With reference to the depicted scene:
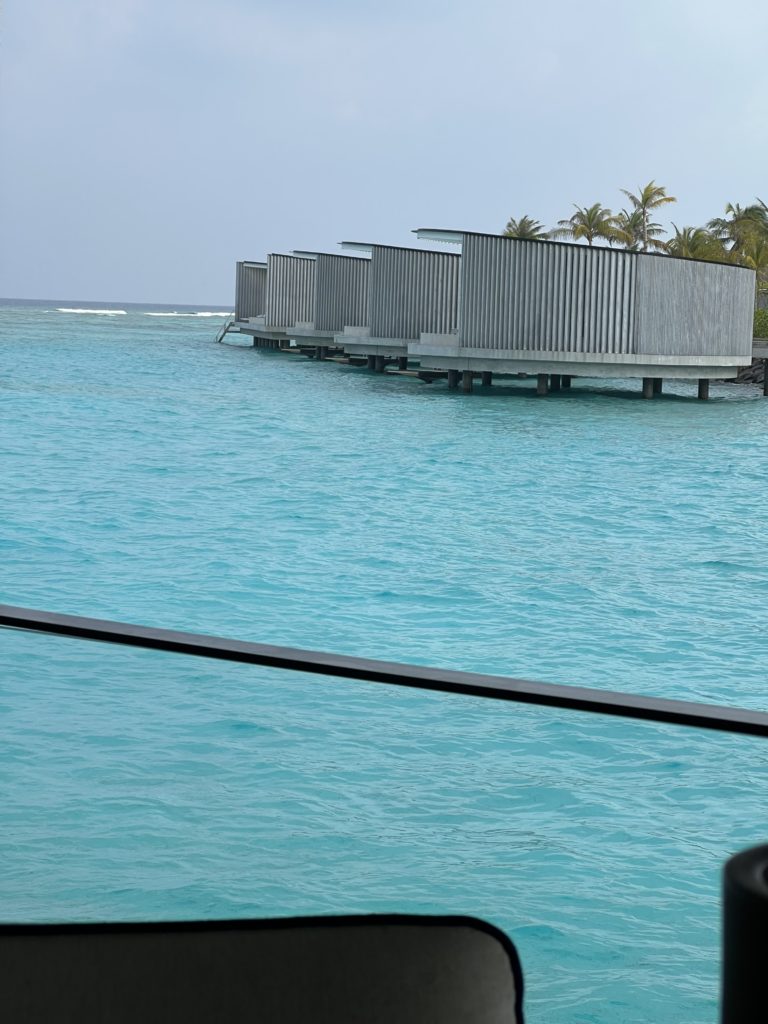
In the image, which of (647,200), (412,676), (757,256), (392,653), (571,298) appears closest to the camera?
(412,676)

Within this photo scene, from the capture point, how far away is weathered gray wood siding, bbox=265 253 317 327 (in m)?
37.0

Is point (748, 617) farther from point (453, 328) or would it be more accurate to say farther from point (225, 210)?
point (225, 210)

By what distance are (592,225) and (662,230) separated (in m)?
3.22

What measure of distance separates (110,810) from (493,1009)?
1.55m

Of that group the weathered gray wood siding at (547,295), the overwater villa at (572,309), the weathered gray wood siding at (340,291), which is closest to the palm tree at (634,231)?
the weathered gray wood siding at (340,291)

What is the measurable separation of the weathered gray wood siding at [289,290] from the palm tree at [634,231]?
23002 millimetres

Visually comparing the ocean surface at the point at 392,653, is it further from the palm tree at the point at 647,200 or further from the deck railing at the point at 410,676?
the palm tree at the point at 647,200

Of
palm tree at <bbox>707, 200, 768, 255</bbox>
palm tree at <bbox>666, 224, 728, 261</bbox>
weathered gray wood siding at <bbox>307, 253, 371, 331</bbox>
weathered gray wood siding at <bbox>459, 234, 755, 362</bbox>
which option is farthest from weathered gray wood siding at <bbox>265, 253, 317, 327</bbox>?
palm tree at <bbox>707, 200, 768, 255</bbox>

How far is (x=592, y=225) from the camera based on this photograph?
58.2m

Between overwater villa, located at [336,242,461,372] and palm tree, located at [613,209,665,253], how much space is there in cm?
3006

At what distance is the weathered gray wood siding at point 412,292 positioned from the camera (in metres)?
27.5

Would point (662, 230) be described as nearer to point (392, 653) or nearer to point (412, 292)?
point (412, 292)

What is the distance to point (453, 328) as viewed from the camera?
27531 mm

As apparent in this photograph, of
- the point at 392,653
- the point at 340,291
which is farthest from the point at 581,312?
the point at 392,653
